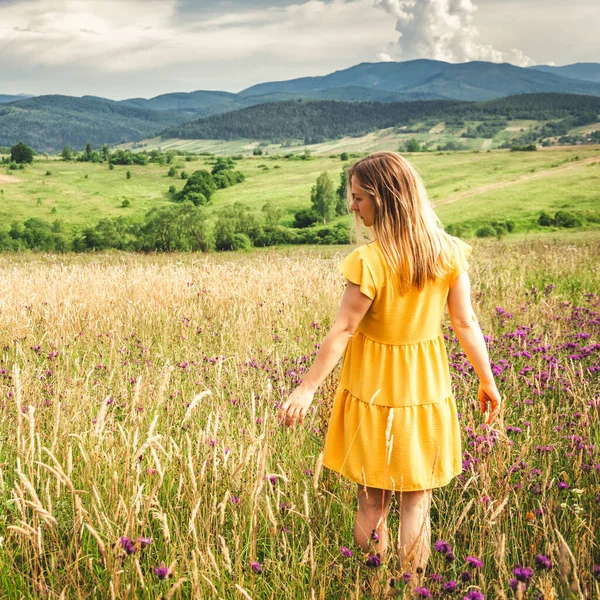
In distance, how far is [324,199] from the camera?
207 ft

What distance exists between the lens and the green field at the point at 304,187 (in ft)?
152

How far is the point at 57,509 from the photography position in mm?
2701

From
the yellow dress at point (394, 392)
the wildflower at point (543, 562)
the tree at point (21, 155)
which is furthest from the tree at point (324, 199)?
the tree at point (21, 155)

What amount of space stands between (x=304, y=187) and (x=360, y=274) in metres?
80.1

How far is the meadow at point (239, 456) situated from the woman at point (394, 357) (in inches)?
8.5

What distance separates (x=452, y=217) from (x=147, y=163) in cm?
8232

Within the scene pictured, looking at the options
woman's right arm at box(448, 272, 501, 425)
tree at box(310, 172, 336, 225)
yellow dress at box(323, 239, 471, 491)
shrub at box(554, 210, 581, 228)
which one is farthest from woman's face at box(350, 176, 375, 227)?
tree at box(310, 172, 336, 225)

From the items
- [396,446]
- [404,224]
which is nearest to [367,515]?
[396,446]

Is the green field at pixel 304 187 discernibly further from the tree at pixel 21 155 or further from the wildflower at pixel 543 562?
the wildflower at pixel 543 562

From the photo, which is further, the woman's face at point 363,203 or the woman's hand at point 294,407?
the woman's face at point 363,203

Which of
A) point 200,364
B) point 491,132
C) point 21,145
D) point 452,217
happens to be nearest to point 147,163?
point 21,145

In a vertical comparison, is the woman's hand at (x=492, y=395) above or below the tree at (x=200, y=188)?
below

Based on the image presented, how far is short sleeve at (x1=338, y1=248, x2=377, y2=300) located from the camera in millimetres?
2377

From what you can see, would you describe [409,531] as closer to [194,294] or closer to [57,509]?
[57,509]
